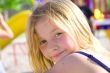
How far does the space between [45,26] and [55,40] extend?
8 centimetres

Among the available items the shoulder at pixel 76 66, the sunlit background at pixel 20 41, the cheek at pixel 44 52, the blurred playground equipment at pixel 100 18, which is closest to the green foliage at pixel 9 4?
the sunlit background at pixel 20 41

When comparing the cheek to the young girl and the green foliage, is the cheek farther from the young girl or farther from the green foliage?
the green foliage

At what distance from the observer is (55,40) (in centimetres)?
141

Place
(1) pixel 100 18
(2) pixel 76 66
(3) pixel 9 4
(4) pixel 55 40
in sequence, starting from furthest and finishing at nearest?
(3) pixel 9 4 → (1) pixel 100 18 → (4) pixel 55 40 → (2) pixel 76 66

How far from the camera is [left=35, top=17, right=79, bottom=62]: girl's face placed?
1.41 metres

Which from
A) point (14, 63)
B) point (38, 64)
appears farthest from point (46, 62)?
point (14, 63)

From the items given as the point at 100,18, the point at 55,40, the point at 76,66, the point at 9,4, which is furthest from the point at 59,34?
the point at 9,4

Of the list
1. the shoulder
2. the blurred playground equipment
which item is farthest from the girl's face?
the blurred playground equipment

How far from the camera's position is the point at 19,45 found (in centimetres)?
759

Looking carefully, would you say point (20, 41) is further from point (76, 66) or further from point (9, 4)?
point (9, 4)

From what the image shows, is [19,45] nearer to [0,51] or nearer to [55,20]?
[0,51]

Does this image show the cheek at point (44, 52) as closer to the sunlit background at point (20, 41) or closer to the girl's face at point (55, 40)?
the girl's face at point (55, 40)

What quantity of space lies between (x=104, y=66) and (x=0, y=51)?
672 centimetres

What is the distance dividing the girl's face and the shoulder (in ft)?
0.49
